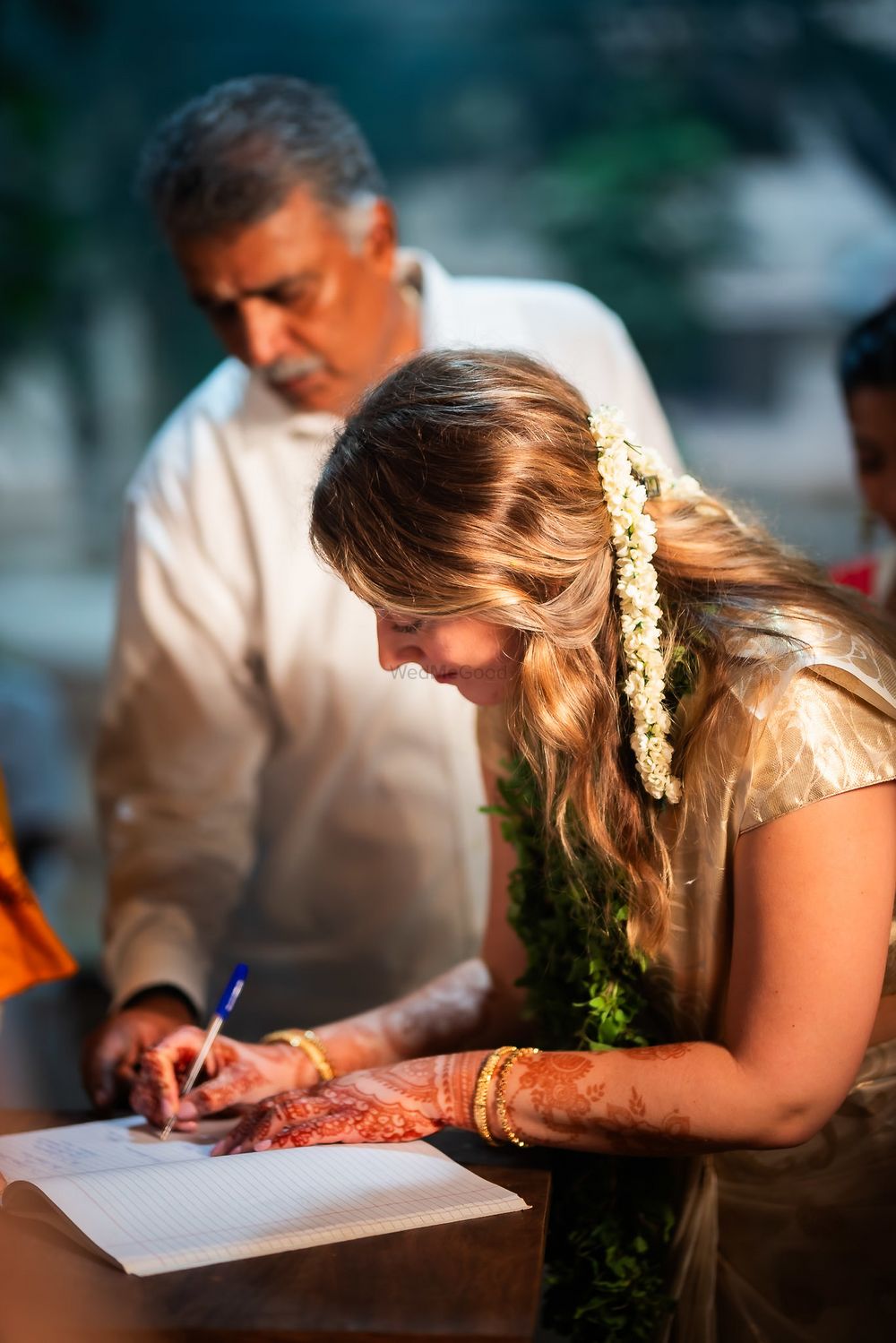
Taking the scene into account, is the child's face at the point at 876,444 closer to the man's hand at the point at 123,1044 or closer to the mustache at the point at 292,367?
the mustache at the point at 292,367

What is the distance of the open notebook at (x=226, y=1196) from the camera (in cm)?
135

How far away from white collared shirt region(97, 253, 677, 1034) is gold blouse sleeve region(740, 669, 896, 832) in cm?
109

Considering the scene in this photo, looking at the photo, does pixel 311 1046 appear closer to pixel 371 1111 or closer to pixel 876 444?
pixel 371 1111

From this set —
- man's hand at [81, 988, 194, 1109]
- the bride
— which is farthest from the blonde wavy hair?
man's hand at [81, 988, 194, 1109]

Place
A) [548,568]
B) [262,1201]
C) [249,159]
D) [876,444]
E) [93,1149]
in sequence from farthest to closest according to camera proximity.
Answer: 1. [876,444]
2. [249,159]
3. [93,1149]
4. [548,568]
5. [262,1201]

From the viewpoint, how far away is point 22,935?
165cm

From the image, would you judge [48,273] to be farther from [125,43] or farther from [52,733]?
[52,733]

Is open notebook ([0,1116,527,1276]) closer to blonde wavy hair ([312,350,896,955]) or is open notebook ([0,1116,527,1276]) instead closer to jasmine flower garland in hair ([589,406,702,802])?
blonde wavy hair ([312,350,896,955])

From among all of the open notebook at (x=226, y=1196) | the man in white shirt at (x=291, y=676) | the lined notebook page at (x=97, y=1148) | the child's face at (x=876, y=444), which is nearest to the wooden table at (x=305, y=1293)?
the open notebook at (x=226, y=1196)

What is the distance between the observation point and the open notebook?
4.42 feet

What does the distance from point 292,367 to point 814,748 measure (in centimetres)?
134

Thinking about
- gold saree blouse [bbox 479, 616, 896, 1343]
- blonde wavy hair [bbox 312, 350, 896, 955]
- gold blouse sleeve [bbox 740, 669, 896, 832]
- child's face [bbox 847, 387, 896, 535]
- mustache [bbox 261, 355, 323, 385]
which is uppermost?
mustache [bbox 261, 355, 323, 385]

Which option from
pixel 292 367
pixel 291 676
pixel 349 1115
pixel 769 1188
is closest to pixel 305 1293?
pixel 349 1115

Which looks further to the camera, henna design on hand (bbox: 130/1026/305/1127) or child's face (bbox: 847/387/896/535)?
child's face (bbox: 847/387/896/535)
